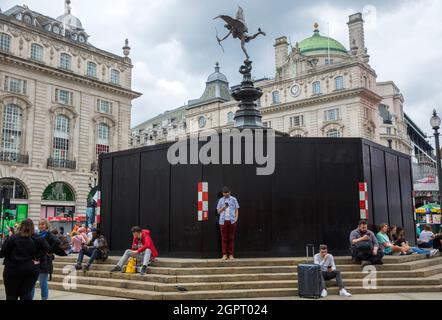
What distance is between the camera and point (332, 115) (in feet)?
196

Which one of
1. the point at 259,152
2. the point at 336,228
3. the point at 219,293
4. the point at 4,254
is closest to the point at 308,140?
the point at 259,152

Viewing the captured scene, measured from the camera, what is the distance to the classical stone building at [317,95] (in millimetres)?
57906

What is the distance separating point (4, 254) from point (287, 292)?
612cm

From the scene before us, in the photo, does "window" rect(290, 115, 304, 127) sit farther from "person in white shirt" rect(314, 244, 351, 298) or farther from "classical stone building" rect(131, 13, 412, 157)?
"person in white shirt" rect(314, 244, 351, 298)

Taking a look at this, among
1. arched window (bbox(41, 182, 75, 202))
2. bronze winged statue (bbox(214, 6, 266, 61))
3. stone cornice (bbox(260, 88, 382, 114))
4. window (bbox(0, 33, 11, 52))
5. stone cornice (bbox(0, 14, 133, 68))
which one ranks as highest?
stone cornice (bbox(0, 14, 133, 68))

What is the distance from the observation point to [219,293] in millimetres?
9938

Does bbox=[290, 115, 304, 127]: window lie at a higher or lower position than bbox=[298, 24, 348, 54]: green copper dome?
lower

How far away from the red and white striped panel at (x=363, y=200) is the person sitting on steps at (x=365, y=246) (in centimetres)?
147

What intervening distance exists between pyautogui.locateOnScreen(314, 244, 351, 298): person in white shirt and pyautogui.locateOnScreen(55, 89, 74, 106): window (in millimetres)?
43114

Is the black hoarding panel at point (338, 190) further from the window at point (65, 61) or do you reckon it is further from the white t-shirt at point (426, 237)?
the window at point (65, 61)

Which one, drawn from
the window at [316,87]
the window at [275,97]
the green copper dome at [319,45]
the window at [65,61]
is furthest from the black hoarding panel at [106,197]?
the green copper dome at [319,45]

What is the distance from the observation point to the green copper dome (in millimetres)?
69375

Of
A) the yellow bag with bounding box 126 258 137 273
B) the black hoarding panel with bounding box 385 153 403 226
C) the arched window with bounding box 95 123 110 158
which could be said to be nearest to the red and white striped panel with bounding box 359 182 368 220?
the black hoarding panel with bounding box 385 153 403 226

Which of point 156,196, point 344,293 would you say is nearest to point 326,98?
point 156,196
